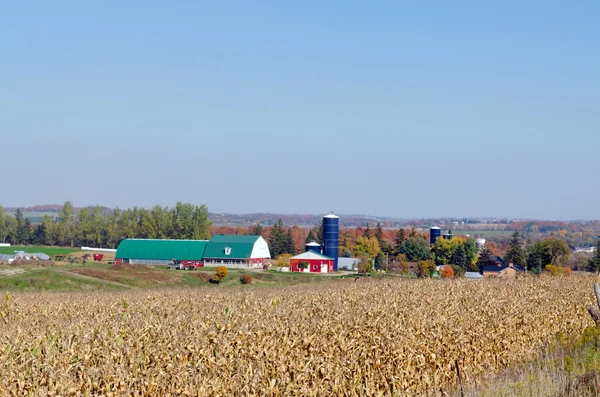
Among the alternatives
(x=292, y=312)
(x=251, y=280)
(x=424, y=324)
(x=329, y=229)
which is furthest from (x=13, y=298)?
(x=329, y=229)

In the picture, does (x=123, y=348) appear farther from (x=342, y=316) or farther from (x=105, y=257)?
(x=105, y=257)

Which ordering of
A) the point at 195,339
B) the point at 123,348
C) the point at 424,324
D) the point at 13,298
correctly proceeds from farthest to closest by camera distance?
the point at 13,298, the point at 424,324, the point at 195,339, the point at 123,348

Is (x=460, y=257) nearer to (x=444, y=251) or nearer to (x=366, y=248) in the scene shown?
(x=444, y=251)

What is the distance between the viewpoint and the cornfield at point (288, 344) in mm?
9875

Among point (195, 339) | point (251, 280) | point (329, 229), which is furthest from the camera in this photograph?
point (329, 229)

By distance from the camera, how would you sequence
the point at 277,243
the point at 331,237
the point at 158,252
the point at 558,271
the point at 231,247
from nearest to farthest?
the point at 558,271
the point at 231,247
the point at 158,252
the point at 331,237
the point at 277,243

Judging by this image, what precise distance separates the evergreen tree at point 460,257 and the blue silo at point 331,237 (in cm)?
1839

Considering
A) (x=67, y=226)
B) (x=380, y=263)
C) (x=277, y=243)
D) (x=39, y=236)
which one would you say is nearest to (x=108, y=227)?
(x=67, y=226)

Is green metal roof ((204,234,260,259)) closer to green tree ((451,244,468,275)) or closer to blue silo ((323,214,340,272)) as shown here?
blue silo ((323,214,340,272))

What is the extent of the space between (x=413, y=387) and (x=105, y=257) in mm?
95693

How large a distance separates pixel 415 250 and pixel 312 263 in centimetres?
2660

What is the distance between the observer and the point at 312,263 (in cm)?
9012

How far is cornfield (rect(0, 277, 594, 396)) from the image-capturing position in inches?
389

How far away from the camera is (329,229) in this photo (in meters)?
101
